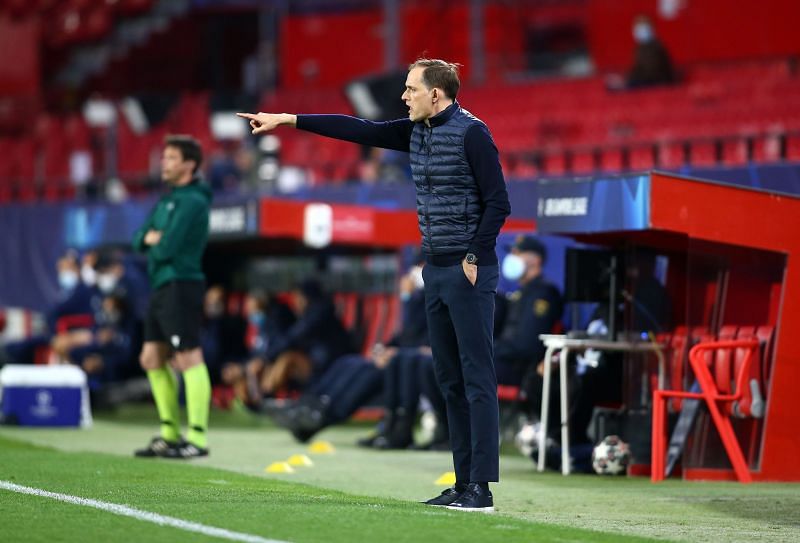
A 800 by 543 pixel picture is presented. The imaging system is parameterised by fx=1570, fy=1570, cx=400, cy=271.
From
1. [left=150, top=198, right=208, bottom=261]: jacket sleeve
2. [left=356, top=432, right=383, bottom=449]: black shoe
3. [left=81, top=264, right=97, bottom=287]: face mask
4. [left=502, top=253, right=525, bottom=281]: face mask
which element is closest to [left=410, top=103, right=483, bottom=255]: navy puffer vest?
[left=150, top=198, right=208, bottom=261]: jacket sleeve

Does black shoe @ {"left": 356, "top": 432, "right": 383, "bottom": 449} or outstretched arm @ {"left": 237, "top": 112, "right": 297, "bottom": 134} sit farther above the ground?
outstretched arm @ {"left": 237, "top": 112, "right": 297, "bottom": 134}

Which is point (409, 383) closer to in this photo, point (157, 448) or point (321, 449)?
point (321, 449)

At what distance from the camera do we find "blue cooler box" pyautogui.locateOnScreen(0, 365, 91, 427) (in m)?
13.3

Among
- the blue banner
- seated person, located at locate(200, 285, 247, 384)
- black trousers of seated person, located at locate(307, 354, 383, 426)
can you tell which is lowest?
black trousers of seated person, located at locate(307, 354, 383, 426)

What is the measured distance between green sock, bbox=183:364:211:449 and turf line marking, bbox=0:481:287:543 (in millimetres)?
2425

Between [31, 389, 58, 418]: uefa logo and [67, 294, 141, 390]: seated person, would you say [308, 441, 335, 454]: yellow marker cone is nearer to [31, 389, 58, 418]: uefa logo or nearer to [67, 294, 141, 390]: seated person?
[31, 389, 58, 418]: uefa logo

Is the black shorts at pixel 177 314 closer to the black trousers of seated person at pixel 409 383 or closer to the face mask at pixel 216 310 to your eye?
the black trousers of seated person at pixel 409 383

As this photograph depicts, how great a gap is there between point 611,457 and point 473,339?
2.91m

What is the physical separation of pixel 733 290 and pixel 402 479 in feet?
7.31

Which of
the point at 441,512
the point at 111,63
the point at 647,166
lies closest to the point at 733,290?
the point at 441,512

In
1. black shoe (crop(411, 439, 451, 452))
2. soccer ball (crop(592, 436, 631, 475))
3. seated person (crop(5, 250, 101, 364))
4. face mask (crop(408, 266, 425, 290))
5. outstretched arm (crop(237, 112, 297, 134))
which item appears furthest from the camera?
seated person (crop(5, 250, 101, 364))

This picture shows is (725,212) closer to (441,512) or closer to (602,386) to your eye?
(602,386)

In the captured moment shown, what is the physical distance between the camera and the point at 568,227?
9.23 m

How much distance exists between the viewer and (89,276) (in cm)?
1653
